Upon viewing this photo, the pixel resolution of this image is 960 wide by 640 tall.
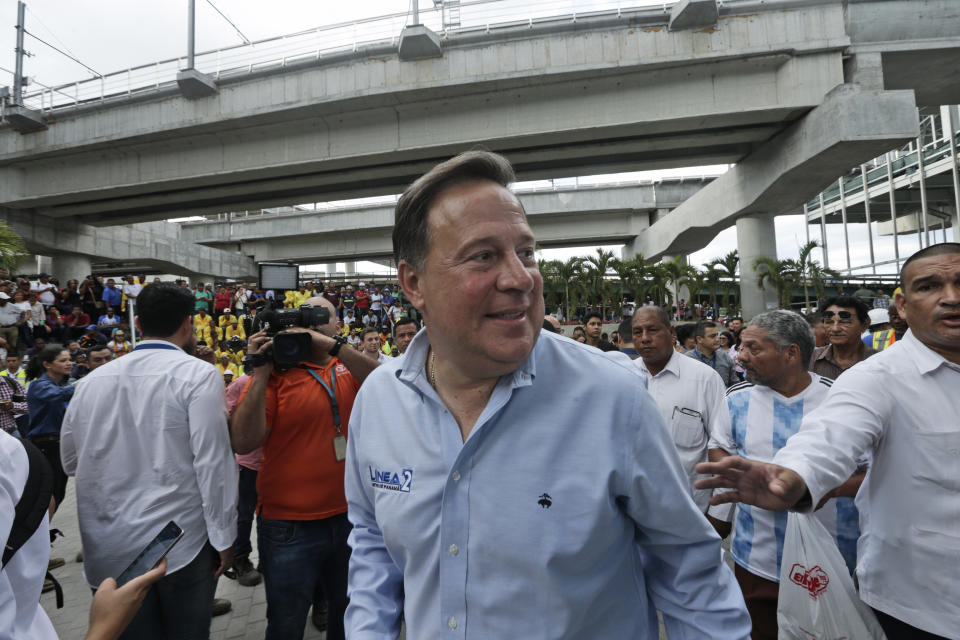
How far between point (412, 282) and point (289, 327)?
63.6 inches

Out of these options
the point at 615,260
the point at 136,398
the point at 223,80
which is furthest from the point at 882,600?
the point at 615,260

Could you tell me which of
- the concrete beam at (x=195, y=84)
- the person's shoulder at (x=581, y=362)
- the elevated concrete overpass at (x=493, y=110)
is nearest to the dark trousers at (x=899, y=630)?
the person's shoulder at (x=581, y=362)

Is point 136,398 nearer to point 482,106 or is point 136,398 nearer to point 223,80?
point 482,106

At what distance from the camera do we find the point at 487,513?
122 centimetres

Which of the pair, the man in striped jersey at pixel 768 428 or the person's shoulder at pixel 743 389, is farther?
the person's shoulder at pixel 743 389

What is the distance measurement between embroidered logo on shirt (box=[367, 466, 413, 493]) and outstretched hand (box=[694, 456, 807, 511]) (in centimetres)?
80

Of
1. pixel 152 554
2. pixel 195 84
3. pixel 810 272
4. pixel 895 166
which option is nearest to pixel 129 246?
pixel 195 84

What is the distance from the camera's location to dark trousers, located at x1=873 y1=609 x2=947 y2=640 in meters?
1.78

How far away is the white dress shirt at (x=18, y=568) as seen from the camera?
1.19 m

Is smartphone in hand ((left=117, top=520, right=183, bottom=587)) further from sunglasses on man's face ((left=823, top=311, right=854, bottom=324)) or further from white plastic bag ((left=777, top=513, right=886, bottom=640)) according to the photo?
sunglasses on man's face ((left=823, top=311, right=854, bottom=324))

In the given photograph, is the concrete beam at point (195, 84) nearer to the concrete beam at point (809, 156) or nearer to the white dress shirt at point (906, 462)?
the concrete beam at point (809, 156)

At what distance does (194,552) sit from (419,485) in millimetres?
1953

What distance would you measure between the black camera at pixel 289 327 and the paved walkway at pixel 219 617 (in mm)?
2225

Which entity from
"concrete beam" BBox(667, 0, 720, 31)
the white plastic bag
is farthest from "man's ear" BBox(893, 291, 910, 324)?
"concrete beam" BBox(667, 0, 720, 31)
